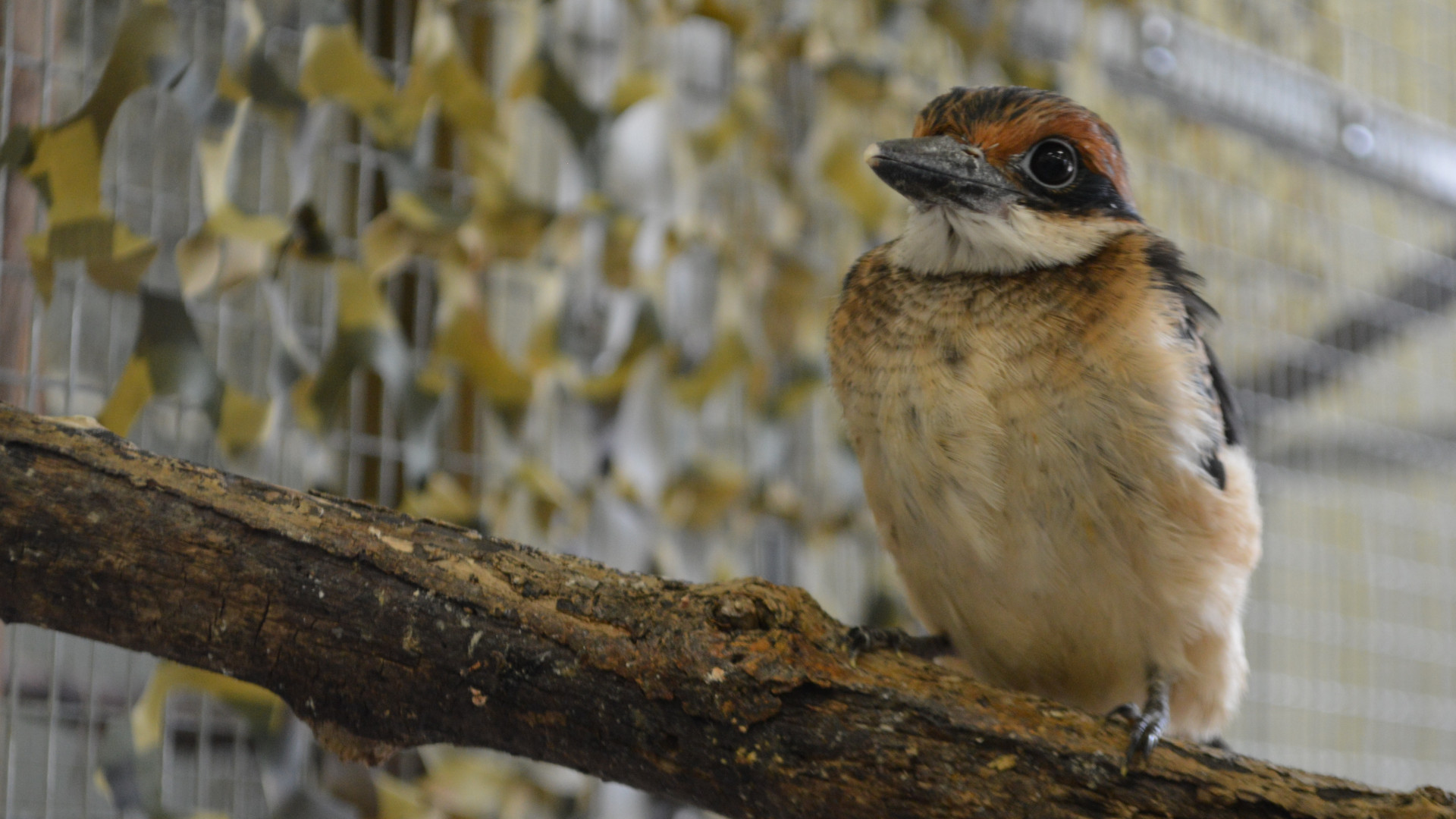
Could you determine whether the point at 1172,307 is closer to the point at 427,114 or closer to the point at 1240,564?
the point at 1240,564

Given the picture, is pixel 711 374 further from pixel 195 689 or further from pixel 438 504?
pixel 195 689

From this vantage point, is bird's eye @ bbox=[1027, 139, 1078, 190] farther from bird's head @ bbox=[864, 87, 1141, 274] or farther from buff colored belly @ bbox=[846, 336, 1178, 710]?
buff colored belly @ bbox=[846, 336, 1178, 710]

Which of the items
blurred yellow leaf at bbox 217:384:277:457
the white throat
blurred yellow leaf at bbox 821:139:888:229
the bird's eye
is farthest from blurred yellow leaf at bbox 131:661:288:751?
blurred yellow leaf at bbox 821:139:888:229

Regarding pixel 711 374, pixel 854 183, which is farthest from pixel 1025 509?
pixel 854 183

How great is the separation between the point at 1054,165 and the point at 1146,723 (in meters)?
0.54

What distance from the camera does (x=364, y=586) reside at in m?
0.81

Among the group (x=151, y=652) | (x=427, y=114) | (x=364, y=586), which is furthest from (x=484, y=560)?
(x=427, y=114)

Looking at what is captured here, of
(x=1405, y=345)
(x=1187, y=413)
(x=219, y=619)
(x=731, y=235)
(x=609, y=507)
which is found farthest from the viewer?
(x=1405, y=345)

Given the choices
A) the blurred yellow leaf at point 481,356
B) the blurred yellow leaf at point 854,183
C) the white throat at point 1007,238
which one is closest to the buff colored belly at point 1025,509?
the white throat at point 1007,238

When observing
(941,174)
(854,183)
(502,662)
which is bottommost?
(502,662)

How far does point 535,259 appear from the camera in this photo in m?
1.63

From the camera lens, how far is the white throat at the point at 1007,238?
44.0 inches

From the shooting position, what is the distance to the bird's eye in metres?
1.15

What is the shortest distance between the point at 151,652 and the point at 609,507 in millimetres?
837
